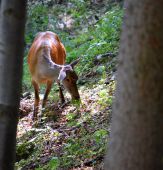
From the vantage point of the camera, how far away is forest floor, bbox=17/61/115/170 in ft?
20.2

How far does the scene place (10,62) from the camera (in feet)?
9.20

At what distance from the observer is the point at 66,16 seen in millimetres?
18547

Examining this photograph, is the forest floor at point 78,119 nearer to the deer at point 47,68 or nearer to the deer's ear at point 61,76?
the deer at point 47,68

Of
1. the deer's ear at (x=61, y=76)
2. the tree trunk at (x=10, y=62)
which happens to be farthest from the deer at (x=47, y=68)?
the tree trunk at (x=10, y=62)

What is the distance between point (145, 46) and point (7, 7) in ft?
3.07

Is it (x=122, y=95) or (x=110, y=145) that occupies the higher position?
(x=122, y=95)

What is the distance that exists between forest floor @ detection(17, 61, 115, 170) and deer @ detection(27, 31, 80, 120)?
0.31m

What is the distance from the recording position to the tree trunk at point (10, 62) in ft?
9.12

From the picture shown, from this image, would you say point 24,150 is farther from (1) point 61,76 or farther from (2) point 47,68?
(2) point 47,68

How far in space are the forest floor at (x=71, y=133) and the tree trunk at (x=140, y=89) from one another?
10.6 feet

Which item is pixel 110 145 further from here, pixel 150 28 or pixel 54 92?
pixel 54 92

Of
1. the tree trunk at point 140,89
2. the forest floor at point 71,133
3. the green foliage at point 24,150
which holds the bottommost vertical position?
the green foliage at point 24,150

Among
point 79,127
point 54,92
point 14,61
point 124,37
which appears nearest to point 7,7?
point 14,61

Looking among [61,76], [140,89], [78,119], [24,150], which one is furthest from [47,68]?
[140,89]
